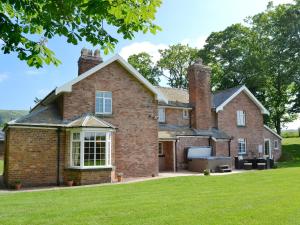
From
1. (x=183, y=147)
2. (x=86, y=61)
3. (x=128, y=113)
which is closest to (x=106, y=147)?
(x=128, y=113)

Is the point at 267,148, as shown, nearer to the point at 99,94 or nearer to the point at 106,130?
the point at 99,94

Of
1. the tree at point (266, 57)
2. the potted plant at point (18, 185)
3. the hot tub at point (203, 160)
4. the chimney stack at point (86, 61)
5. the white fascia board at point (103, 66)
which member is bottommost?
the potted plant at point (18, 185)

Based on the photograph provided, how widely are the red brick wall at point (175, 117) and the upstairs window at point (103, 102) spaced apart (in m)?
7.73

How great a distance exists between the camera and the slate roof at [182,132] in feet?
85.2

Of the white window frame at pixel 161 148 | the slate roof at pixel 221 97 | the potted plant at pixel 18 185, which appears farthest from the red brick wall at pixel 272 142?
the potted plant at pixel 18 185

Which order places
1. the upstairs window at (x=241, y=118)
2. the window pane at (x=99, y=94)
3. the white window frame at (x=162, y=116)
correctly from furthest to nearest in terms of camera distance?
the upstairs window at (x=241, y=118)
the white window frame at (x=162, y=116)
the window pane at (x=99, y=94)

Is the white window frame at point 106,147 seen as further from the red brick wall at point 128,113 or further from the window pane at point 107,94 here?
the window pane at point 107,94

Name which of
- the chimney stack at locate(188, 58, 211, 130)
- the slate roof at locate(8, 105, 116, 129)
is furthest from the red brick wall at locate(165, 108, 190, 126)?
the slate roof at locate(8, 105, 116, 129)

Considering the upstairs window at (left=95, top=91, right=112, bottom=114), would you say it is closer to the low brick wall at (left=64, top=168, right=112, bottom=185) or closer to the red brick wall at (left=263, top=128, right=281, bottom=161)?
the low brick wall at (left=64, top=168, right=112, bottom=185)

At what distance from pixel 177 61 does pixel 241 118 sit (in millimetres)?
24910

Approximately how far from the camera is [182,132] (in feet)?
89.5

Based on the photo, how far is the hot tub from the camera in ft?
81.8

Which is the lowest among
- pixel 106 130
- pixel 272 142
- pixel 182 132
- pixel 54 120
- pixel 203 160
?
pixel 203 160

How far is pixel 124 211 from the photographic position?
387 inches
